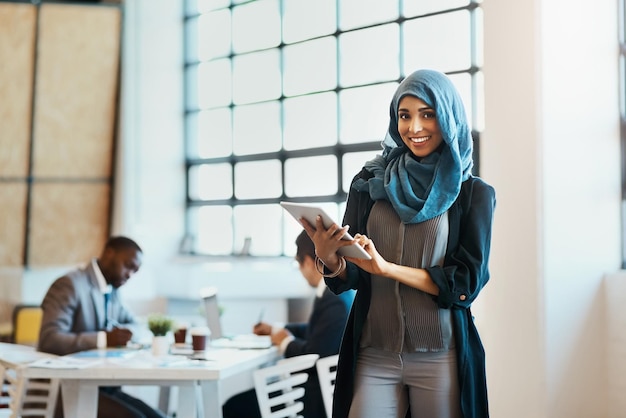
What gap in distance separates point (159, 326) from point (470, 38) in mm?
2279

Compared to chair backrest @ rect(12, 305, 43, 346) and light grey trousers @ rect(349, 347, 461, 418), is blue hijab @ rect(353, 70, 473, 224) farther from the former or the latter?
chair backrest @ rect(12, 305, 43, 346)

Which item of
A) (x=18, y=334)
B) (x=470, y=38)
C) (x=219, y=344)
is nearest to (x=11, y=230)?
(x=18, y=334)

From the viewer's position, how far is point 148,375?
3.17m

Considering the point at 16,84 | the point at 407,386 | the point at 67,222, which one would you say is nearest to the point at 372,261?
the point at 407,386

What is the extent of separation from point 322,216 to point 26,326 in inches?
157

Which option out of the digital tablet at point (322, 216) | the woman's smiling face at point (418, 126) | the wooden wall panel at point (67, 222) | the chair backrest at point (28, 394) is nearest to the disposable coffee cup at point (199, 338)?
the chair backrest at point (28, 394)

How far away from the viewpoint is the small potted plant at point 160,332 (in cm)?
351

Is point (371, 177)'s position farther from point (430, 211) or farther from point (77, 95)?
point (77, 95)

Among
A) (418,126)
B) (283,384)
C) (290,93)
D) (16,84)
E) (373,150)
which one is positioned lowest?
(283,384)

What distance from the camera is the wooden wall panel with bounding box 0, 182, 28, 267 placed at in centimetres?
580

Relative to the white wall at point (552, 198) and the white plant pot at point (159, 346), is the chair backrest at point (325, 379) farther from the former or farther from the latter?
the white wall at point (552, 198)

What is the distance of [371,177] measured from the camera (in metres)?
2.24

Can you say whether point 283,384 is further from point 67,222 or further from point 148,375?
point 67,222

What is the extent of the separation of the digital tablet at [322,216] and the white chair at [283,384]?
1429 millimetres
